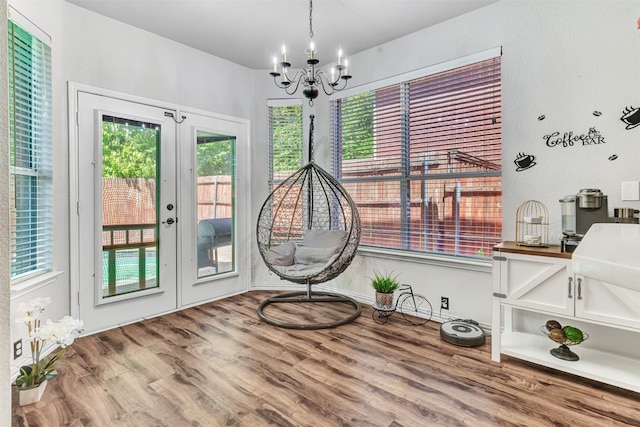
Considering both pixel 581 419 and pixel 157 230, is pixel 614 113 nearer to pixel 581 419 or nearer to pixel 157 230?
pixel 581 419

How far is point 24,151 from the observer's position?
2.29 m

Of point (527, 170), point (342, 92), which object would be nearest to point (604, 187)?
point (527, 170)

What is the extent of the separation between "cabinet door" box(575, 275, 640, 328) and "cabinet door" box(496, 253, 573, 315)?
0.05 metres

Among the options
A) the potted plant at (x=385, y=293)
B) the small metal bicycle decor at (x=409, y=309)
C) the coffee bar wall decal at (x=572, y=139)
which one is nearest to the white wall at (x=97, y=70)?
the potted plant at (x=385, y=293)

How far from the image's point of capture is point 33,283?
2244 millimetres

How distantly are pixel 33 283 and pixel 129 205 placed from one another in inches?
37.8

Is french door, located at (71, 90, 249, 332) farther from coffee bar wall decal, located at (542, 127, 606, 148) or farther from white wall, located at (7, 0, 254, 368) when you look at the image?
coffee bar wall decal, located at (542, 127, 606, 148)

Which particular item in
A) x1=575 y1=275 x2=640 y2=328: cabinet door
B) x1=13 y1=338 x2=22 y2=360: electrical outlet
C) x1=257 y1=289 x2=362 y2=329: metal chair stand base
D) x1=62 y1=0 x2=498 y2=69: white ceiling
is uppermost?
x1=62 y1=0 x2=498 y2=69: white ceiling

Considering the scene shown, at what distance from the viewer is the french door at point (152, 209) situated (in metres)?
2.79

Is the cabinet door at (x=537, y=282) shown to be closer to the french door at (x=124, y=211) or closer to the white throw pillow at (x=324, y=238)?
the white throw pillow at (x=324, y=238)

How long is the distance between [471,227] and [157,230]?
290cm

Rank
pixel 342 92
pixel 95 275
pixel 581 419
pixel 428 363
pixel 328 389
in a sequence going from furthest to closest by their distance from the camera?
pixel 342 92 → pixel 95 275 → pixel 428 363 → pixel 328 389 → pixel 581 419

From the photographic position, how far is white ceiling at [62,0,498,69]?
2.69m

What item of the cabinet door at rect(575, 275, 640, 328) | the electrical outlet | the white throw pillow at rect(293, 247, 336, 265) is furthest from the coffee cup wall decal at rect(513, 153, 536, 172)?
the electrical outlet
